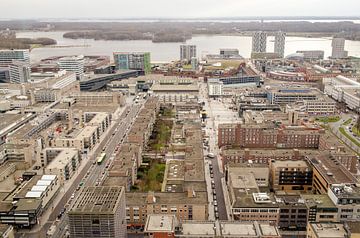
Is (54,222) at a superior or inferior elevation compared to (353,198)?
inferior

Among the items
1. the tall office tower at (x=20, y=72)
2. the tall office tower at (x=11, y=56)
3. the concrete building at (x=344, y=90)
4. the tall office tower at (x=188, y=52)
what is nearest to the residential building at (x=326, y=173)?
the concrete building at (x=344, y=90)

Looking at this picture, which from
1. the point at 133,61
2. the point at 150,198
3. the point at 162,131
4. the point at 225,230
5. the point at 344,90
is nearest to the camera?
the point at 225,230

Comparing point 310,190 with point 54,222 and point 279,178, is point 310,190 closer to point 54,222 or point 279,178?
point 279,178

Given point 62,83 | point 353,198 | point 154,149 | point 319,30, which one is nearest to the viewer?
point 353,198

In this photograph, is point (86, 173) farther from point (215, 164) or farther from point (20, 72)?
point (20, 72)

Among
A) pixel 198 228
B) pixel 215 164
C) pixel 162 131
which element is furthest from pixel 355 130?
pixel 198 228

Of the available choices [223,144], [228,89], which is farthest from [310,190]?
[228,89]

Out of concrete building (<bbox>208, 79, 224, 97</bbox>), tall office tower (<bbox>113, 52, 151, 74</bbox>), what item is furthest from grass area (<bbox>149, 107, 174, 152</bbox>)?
tall office tower (<bbox>113, 52, 151, 74</bbox>)
